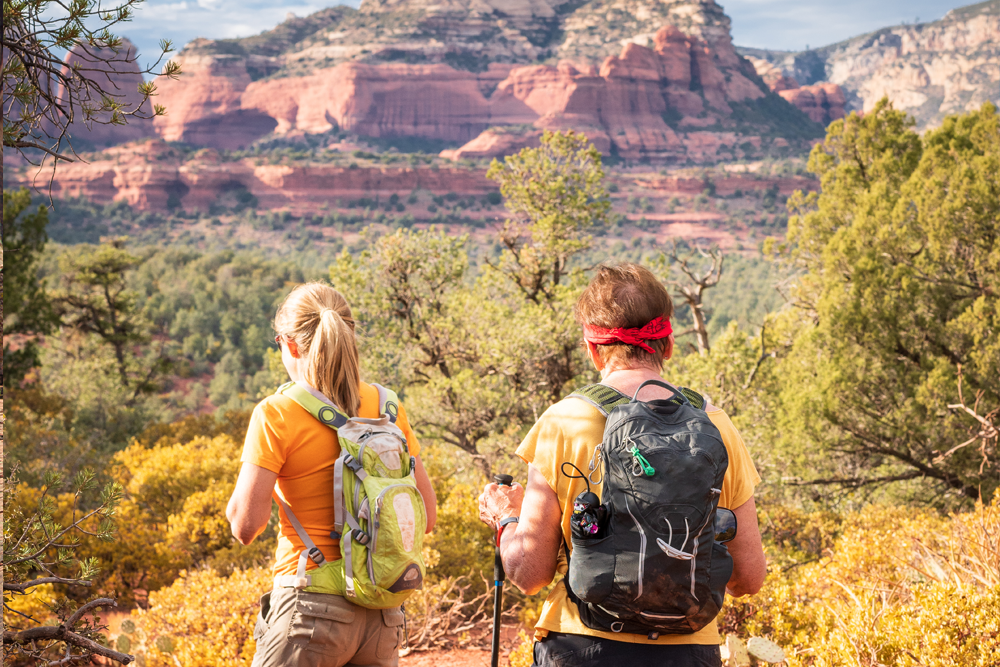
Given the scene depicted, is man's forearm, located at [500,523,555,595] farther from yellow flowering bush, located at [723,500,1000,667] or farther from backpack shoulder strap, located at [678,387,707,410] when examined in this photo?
yellow flowering bush, located at [723,500,1000,667]

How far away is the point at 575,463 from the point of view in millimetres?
1706

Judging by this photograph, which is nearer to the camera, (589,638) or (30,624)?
(589,638)

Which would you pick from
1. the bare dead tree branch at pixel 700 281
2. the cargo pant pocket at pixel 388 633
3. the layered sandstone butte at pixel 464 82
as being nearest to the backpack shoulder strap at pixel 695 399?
the cargo pant pocket at pixel 388 633

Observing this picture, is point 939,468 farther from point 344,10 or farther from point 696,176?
point 344,10

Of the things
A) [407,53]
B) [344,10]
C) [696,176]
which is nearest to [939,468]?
[696,176]

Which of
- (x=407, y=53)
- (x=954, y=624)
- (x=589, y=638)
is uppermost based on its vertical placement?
(x=407, y=53)

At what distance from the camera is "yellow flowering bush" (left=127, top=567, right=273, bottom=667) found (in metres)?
3.89

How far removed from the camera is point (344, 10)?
465ft

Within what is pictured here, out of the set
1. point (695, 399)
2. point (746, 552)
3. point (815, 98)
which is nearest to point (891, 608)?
point (746, 552)

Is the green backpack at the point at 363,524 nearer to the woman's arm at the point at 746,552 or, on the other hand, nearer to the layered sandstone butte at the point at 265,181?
the woman's arm at the point at 746,552

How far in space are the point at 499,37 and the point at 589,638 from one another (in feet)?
494

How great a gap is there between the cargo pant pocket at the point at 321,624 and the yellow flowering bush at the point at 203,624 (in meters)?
2.25

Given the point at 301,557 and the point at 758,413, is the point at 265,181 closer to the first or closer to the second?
the point at 758,413

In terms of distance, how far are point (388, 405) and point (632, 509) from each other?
91 centimetres
